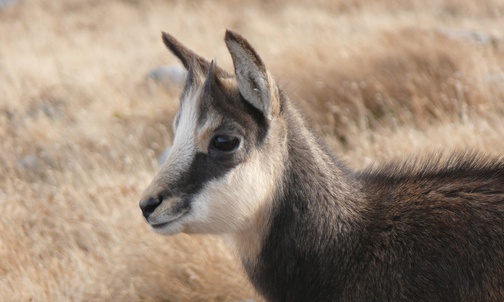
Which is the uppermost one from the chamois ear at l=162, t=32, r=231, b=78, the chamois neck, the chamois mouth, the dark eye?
the chamois ear at l=162, t=32, r=231, b=78

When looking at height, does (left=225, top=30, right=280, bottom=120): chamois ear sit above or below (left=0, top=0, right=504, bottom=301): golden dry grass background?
above

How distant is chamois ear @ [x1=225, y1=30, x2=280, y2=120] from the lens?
3.70 m

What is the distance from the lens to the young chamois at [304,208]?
12.3 ft

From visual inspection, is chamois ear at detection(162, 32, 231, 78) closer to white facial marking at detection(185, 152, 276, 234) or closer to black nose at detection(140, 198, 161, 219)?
white facial marking at detection(185, 152, 276, 234)

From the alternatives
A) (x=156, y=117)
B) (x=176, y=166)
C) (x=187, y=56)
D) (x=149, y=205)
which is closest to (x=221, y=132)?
(x=176, y=166)

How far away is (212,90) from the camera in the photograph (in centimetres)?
396

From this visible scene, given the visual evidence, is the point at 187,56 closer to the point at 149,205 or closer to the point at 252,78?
the point at 252,78

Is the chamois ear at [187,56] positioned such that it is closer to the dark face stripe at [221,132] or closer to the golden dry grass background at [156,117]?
the dark face stripe at [221,132]

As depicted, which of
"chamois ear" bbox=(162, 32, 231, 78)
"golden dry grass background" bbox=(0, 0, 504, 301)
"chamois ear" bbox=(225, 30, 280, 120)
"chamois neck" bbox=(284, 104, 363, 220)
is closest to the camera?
"chamois ear" bbox=(225, 30, 280, 120)

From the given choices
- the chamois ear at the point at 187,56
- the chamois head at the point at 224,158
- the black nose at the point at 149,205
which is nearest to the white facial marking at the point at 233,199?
the chamois head at the point at 224,158

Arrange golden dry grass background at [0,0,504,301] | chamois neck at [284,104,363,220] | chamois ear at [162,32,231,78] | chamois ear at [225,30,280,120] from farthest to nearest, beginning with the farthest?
golden dry grass background at [0,0,504,301], chamois ear at [162,32,231,78], chamois neck at [284,104,363,220], chamois ear at [225,30,280,120]

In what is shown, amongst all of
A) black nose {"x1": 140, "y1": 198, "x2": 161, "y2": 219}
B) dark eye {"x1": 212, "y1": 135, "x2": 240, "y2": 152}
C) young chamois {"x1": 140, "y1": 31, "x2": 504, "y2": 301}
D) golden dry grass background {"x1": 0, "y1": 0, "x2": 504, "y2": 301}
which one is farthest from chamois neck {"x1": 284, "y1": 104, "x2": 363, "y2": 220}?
golden dry grass background {"x1": 0, "y1": 0, "x2": 504, "y2": 301}

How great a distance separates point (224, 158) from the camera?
3.86 metres

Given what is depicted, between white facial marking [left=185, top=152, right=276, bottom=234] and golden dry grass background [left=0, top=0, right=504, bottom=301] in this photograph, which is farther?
golden dry grass background [left=0, top=0, right=504, bottom=301]
